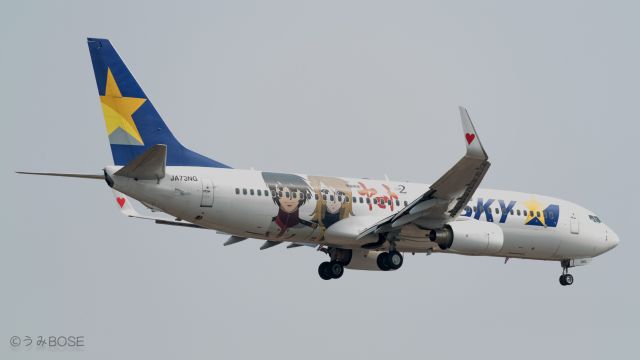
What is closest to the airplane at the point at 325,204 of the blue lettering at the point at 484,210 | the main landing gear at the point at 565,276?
the blue lettering at the point at 484,210

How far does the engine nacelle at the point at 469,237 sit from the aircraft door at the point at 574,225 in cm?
553

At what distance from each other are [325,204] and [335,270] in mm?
4762

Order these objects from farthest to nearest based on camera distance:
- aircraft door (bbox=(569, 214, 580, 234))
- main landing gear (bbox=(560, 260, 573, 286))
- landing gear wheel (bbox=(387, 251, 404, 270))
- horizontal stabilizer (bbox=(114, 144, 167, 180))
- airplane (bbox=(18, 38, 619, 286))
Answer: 1. main landing gear (bbox=(560, 260, 573, 286))
2. aircraft door (bbox=(569, 214, 580, 234))
3. landing gear wheel (bbox=(387, 251, 404, 270))
4. airplane (bbox=(18, 38, 619, 286))
5. horizontal stabilizer (bbox=(114, 144, 167, 180))

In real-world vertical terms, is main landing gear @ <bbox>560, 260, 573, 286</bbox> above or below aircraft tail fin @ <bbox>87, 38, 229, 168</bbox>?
below

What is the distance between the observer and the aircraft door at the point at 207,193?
129 feet

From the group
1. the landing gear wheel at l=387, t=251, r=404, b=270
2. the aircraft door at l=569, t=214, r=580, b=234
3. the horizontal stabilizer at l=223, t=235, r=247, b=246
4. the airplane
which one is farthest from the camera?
the aircraft door at l=569, t=214, r=580, b=234

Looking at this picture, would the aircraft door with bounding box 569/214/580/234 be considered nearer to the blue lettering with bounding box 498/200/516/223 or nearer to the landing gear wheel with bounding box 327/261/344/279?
the blue lettering with bounding box 498/200/516/223

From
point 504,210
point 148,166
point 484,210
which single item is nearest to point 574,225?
point 504,210

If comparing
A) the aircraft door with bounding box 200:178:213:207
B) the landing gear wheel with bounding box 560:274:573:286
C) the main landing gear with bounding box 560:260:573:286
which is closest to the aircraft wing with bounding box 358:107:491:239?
the aircraft door with bounding box 200:178:213:207

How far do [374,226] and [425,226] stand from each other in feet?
5.95

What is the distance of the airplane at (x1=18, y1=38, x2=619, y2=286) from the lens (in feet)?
127

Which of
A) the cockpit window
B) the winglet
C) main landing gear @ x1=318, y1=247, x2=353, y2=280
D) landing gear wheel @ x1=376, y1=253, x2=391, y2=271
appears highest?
the cockpit window

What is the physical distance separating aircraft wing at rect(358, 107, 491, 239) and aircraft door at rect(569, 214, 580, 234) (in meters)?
7.83

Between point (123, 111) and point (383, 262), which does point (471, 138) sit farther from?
point (123, 111)
